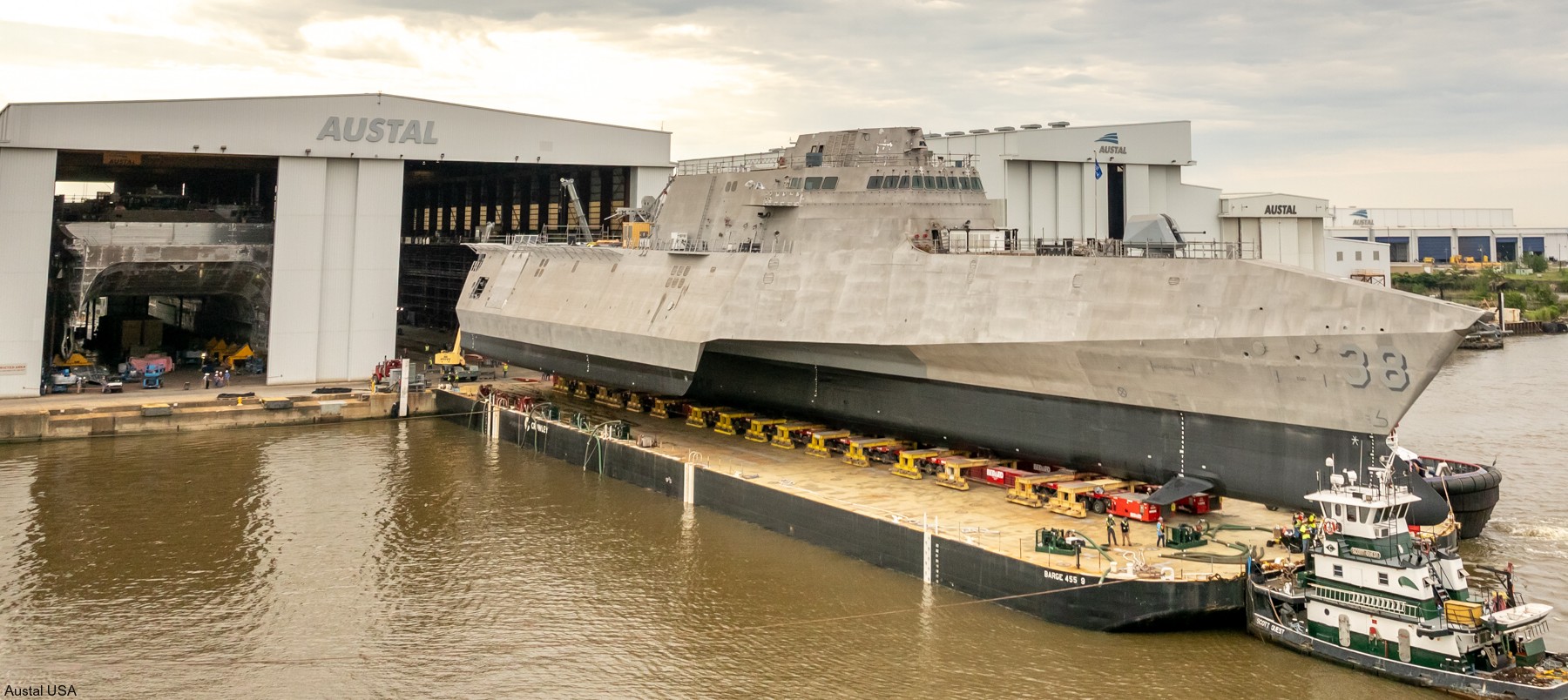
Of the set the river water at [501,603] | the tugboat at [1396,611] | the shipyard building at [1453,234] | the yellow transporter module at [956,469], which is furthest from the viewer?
the shipyard building at [1453,234]

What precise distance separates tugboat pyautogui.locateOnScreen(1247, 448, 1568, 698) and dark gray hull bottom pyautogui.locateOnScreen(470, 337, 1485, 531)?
2154 mm

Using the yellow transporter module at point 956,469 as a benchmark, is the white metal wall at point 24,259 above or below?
above

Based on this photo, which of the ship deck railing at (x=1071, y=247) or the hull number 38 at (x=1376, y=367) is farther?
the ship deck railing at (x=1071, y=247)

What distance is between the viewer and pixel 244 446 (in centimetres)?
3394

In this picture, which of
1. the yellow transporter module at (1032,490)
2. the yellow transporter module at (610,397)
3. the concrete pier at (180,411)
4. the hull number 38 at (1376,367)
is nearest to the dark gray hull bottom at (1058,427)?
the yellow transporter module at (1032,490)

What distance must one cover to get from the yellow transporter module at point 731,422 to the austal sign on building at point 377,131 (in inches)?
773

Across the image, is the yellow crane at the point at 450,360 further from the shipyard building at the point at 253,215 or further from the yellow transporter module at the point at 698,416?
the yellow transporter module at the point at 698,416

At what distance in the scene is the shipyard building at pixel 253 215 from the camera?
36812 millimetres

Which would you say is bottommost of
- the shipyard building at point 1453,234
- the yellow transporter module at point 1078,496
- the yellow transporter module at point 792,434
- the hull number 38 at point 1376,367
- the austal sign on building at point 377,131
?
the yellow transporter module at point 1078,496

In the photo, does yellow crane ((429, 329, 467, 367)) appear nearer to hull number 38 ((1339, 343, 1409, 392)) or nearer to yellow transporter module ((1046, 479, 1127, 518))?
yellow transporter module ((1046, 479, 1127, 518))

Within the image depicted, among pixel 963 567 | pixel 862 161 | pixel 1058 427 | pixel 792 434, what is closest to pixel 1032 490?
pixel 1058 427

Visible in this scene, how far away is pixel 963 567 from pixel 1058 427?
495 centimetres

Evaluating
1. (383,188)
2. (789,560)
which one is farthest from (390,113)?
(789,560)

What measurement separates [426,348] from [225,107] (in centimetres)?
1827
